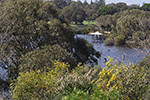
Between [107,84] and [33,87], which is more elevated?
[107,84]

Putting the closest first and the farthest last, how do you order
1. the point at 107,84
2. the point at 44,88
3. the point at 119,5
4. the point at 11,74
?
the point at 107,84 → the point at 44,88 → the point at 11,74 → the point at 119,5

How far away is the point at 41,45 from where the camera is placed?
16781mm

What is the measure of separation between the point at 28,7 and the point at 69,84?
11.3 metres

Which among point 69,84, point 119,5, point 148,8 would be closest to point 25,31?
A: point 69,84

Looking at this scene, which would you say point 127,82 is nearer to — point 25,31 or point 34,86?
point 34,86

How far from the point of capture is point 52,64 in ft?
42.0

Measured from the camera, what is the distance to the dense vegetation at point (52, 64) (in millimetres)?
6391

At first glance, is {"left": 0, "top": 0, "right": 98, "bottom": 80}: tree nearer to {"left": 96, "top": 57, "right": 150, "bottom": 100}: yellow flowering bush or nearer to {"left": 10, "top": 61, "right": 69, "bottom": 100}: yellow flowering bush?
{"left": 10, "top": 61, "right": 69, "bottom": 100}: yellow flowering bush

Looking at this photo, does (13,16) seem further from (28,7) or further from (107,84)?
(107,84)

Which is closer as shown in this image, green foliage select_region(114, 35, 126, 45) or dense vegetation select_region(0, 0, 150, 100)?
dense vegetation select_region(0, 0, 150, 100)

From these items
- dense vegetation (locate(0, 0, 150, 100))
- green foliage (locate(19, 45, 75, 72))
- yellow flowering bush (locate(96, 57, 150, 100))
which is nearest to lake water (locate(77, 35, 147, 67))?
green foliage (locate(19, 45, 75, 72))

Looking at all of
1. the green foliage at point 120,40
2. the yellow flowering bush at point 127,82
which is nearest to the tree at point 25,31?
the yellow flowering bush at point 127,82

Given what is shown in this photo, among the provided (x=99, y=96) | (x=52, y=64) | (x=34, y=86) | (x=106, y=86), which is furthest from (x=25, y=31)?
(x=99, y=96)

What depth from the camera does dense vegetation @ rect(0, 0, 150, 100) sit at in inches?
252
